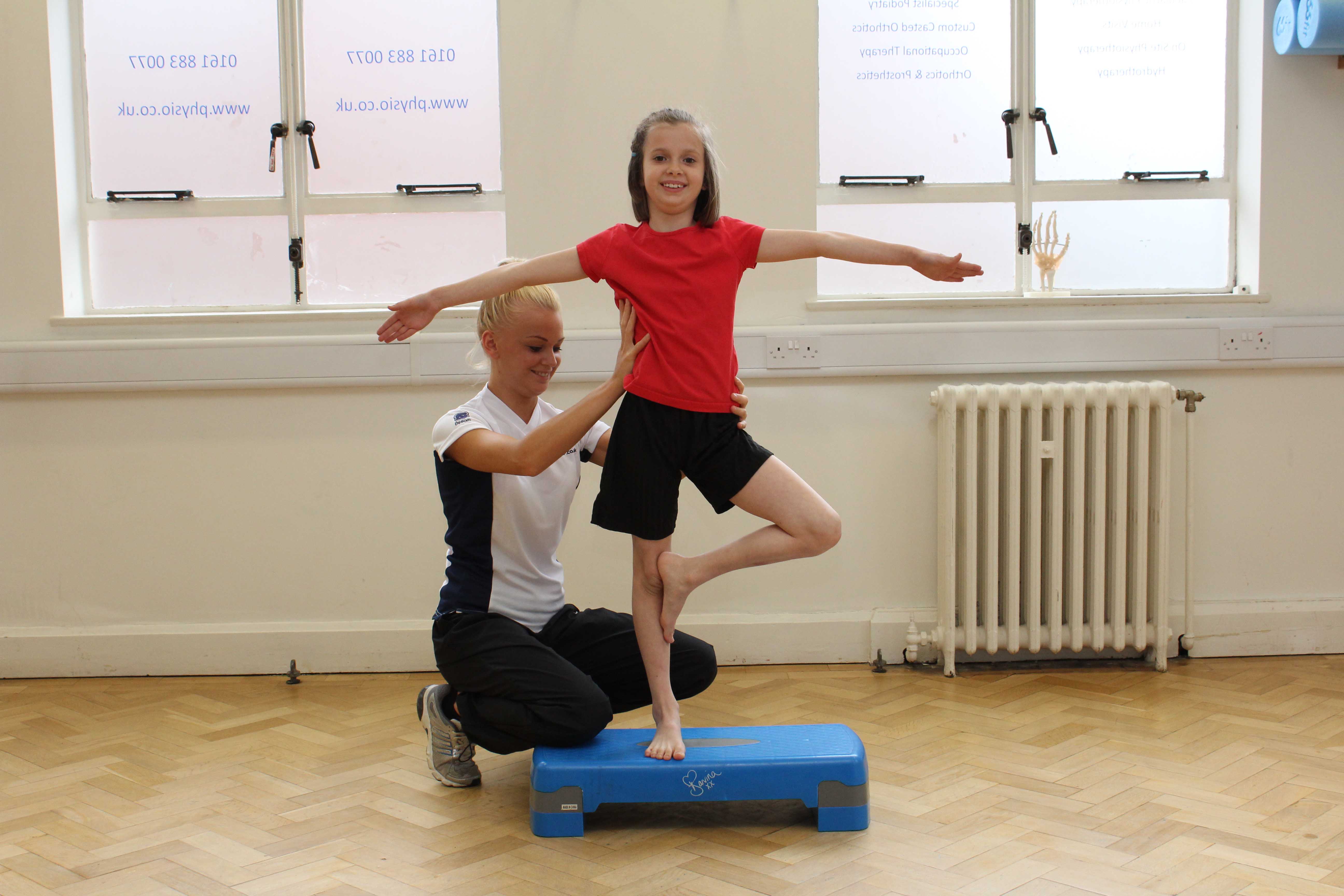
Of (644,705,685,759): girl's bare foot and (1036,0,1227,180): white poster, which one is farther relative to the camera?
(1036,0,1227,180): white poster

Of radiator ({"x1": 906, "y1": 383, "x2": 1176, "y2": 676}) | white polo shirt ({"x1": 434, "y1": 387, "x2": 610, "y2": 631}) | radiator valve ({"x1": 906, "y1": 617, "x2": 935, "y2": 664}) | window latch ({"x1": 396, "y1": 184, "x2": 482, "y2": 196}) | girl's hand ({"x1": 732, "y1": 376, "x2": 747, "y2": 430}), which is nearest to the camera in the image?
girl's hand ({"x1": 732, "y1": 376, "x2": 747, "y2": 430})

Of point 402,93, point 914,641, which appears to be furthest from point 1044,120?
point 402,93

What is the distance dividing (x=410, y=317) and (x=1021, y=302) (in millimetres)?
1930

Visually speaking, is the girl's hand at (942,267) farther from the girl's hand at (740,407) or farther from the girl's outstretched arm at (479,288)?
the girl's outstretched arm at (479,288)

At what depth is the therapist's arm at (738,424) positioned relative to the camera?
1966 millimetres

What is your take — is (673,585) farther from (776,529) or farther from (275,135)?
(275,135)

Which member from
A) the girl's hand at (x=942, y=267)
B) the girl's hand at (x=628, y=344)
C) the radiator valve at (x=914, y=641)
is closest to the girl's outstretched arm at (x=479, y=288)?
A: the girl's hand at (x=628, y=344)

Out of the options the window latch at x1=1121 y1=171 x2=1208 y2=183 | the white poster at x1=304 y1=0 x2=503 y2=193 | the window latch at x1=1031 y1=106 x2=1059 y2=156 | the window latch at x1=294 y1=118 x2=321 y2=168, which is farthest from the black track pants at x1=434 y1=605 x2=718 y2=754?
the window latch at x1=1121 y1=171 x2=1208 y2=183

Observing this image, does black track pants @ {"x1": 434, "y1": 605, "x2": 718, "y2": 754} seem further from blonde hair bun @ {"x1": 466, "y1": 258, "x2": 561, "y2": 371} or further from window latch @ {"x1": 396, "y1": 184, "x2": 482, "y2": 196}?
window latch @ {"x1": 396, "y1": 184, "x2": 482, "y2": 196}

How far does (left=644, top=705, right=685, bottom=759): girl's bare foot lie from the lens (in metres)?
1.90

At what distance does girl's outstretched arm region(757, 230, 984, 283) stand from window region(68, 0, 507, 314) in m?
1.42

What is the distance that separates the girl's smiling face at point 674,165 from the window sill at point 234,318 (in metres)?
1.24

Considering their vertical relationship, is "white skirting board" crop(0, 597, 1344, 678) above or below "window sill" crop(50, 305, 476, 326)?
below

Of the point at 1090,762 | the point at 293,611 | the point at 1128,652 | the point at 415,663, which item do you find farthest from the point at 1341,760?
the point at 293,611
